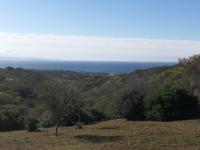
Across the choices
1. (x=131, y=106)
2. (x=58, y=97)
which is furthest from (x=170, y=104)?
(x=58, y=97)

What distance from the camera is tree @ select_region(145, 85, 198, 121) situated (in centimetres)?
3388

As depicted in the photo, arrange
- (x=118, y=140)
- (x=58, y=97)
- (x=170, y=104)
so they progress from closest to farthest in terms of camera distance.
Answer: (x=118, y=140), (x=58, y=97), (x=170, y=104)

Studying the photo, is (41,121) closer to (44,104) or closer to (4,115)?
(4,115)

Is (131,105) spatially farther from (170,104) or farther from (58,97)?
(58,97)

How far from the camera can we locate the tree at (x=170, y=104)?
3388 centimetres

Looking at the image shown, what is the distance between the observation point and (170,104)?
1339 inches

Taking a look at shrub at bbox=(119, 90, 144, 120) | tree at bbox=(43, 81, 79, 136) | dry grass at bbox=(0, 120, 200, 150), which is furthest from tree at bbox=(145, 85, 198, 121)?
tree at bbox=(43, 81, 79, 136)

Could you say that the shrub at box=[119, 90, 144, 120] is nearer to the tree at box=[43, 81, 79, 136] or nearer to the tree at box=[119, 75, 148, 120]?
the tree at box=[119, 75, 148, 120]

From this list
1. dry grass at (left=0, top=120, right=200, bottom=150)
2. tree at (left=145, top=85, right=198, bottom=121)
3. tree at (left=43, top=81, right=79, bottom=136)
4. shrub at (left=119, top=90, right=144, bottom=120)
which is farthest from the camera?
shrub at (left=119, top=90, right=144, bottom=120)

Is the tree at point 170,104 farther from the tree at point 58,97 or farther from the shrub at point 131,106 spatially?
the tree at point 58,97

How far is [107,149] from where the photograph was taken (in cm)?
1945

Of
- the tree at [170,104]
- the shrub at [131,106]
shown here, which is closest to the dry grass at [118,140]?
the tree at [170,104]

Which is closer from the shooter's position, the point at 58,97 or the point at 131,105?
the point at 58,97

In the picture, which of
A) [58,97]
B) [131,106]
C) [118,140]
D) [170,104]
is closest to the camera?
[118,140]
